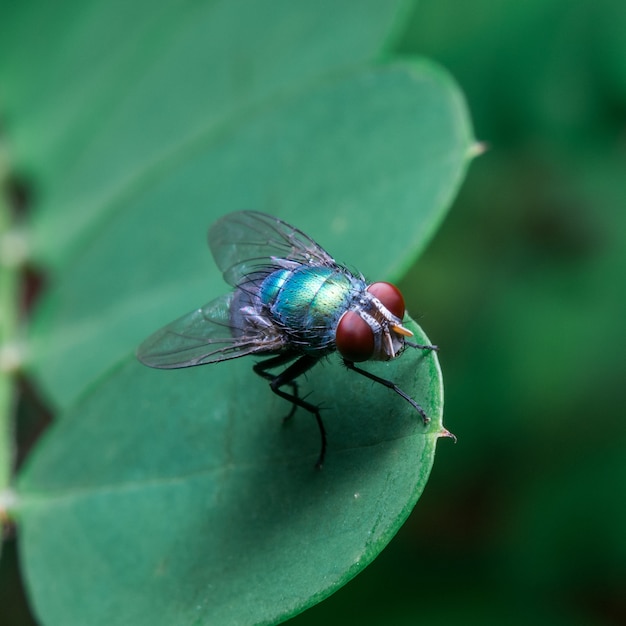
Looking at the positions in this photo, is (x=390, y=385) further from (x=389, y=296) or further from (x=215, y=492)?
(x=215, y=492)

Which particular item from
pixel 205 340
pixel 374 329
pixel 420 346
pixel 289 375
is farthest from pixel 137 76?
pixel 420 346

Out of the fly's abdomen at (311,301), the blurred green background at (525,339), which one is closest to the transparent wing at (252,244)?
the fly's abdomen at (311,301)

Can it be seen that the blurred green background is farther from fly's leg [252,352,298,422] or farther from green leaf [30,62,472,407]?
fly's leg [252,352,298,422]

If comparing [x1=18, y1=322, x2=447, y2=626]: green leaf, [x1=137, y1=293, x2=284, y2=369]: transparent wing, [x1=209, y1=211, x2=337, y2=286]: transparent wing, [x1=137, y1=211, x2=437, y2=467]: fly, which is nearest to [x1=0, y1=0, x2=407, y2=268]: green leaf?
[x1=209, y1=211, x2=337, y2=286]: transparent wing

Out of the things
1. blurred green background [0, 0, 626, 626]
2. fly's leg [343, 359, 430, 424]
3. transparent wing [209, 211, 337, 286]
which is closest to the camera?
fly's leg [343, 359, 430, 424]

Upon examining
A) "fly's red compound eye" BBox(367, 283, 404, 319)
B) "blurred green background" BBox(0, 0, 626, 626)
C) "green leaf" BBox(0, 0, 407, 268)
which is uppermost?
"green leaf" BBox(0, 0, 407, 268)

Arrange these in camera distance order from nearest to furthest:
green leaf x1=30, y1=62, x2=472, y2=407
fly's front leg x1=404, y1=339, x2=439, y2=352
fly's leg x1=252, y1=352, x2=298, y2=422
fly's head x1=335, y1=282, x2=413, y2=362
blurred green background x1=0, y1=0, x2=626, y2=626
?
fly's front leg x1=404, y1=339, x2=439, y2=352 → fly's head x1=335, y1=282, x2=413, y2=362 → fly's leg x1=252, y1=352, x2=298, y2=422 → green leaf x1=30, y1=62, x2=472, y2=407 → blurred green background x1=0, y1=0, x2=626, y2=626

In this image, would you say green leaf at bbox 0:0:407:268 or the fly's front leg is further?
green leaf at bbox 0:0:407:268

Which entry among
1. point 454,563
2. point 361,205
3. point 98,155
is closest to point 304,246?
point 361,205

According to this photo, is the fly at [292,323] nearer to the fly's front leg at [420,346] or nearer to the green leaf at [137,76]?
the fly's front leg at [420,346]
